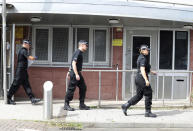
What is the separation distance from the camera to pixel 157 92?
9984 millimetres

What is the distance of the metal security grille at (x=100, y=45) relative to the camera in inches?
417

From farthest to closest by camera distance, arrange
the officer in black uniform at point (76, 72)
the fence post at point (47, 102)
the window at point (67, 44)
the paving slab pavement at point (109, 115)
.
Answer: the window at point (67, 44) < the officer in black uniform at point (76, 72) < the fence post at point (47, 102) < the paving slab pavement at point (109, 115)

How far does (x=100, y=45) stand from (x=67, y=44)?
42.1 inches

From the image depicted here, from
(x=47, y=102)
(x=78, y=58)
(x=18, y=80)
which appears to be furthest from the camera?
(x=18, y=80)

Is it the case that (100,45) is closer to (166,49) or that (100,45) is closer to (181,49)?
(166,49)

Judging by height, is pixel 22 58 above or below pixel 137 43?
below

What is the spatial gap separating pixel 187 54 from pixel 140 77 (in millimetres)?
3352

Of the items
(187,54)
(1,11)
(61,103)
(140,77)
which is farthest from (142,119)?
(1,11)

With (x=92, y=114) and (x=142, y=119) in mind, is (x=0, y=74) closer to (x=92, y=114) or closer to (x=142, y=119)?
(x=92, y=114)

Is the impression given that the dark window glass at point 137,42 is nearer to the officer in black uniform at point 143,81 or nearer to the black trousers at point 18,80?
the officer in black uniform at point 143,81

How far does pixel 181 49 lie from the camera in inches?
416

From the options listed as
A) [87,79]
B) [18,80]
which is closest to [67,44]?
[87,79]

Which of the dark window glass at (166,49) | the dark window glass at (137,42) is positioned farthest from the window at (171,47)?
the dark window glass at (137,42)

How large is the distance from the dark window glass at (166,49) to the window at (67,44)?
5.79ft
